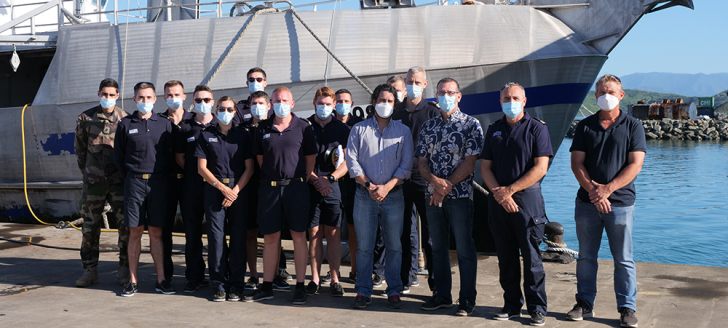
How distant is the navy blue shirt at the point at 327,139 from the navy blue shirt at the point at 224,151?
1.94 ft

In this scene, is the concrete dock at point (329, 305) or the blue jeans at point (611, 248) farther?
the concrete dock at point (329, 305)

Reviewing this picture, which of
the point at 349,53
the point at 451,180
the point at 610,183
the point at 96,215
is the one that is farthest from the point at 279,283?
the point at 349,53

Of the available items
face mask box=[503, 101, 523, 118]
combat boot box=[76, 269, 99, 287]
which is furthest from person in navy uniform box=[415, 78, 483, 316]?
combat boot box=[76, 269, 99, 287]

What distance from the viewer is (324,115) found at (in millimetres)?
5336

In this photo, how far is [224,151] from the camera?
5156 mm

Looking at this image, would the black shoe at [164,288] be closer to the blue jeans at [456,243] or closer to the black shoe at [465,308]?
the blue jeans at [456,243]

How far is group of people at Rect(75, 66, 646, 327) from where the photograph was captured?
4.40 m

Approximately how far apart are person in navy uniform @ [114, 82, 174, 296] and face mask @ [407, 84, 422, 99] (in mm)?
2220

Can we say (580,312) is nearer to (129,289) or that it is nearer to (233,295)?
(233,295)

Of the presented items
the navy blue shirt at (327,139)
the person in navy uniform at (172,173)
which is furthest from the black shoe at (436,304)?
the person in navy uniform at (172,173)

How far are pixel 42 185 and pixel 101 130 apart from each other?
17.2 feet

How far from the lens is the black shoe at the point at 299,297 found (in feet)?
16.3

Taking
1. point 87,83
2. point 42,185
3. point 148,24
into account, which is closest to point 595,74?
point 148,24

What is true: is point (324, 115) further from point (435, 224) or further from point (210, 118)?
point (435, 224)
